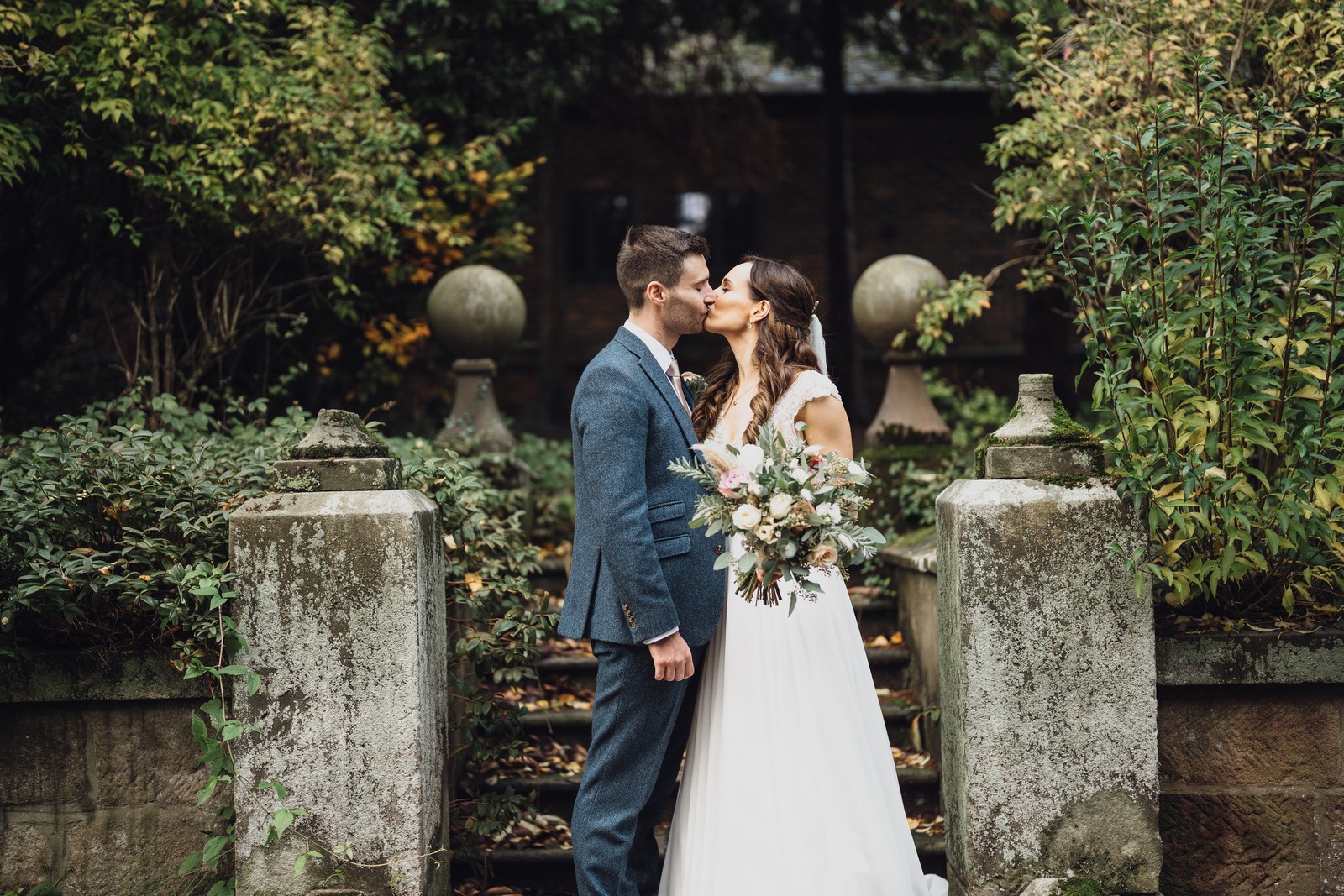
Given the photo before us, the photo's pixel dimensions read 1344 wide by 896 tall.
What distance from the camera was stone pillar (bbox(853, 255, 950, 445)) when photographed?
607 cm

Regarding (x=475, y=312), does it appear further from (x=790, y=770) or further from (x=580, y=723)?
(x=790, y=770)

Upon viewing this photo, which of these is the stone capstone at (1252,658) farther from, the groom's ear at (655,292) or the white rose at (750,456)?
the groom's ear at (655,292)

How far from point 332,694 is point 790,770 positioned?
1.32m

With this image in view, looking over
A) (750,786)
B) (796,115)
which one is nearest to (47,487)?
(750,786)

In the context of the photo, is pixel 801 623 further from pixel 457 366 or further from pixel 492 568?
pixel 457 366

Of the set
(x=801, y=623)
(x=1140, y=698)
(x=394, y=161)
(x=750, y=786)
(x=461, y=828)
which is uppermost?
(x=394, y=161)

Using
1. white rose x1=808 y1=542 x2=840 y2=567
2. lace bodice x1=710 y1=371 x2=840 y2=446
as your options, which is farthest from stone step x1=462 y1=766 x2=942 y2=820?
white rose x1=808 y1=542 x2=840 y2=567

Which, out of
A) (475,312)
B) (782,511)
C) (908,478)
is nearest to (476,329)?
(475,312)

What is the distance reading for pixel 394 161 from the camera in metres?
6.76

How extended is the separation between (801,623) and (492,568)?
4.34ft

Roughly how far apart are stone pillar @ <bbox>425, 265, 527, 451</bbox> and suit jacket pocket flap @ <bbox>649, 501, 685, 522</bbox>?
3.25 m

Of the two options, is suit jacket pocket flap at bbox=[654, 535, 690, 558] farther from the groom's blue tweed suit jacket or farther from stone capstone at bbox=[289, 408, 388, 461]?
stone capstone at bbox=[289, 408, 388, 461]

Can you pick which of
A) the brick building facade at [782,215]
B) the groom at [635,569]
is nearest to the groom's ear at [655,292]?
the groom at [635,569]

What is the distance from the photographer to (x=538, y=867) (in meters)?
3.96
